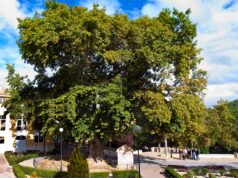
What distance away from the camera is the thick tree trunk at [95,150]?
2928 centimetres

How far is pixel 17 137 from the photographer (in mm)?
46750

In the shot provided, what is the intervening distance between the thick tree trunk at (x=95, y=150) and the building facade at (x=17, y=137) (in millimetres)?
19386

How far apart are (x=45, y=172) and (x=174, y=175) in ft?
33.7

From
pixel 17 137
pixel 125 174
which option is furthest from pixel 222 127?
pixel 17 137

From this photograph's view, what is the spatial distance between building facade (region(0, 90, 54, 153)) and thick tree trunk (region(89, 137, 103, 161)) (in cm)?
1939

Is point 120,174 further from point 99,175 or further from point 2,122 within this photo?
point 2,122

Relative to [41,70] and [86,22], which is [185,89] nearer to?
[86,22]

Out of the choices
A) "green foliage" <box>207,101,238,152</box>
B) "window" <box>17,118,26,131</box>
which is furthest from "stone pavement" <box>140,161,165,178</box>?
"window" <box>17,118,26,131</box>

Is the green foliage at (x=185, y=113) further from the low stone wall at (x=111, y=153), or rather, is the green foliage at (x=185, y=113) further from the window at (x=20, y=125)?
the window at (x=20, y=125)

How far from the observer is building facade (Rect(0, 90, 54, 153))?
4591 centimetres

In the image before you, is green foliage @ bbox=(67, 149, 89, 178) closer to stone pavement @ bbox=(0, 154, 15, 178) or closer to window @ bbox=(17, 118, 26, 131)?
stone pavement @ bbox=(0, 154, 15, 178)

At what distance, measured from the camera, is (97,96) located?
2608 cm

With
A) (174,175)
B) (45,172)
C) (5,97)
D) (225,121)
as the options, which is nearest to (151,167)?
(174,175)

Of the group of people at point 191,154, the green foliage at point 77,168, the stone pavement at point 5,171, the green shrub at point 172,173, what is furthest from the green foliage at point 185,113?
the stone pavement at point 5,171
